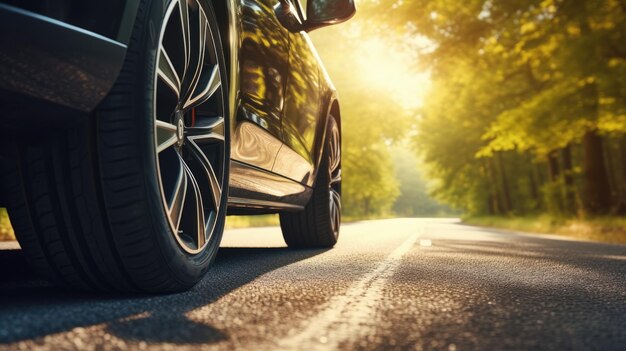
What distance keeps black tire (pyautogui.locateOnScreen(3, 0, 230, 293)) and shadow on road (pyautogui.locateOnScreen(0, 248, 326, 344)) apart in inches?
4.0

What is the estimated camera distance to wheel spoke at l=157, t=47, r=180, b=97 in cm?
204

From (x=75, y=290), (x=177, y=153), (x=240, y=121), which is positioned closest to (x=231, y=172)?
(x=240, y=121)

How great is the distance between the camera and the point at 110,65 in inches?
68.5

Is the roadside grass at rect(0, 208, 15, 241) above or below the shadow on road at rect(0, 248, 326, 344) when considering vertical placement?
above

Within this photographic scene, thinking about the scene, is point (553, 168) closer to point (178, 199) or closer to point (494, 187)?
point (494, 187)

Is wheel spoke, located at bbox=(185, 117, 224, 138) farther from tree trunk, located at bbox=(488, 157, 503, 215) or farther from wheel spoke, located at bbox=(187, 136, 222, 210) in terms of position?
tree trunk, located at bbox=(488, 157, 503, 215)

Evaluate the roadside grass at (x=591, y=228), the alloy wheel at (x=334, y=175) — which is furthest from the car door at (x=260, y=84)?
Answer: the roadside grass at (x=591, y=228)

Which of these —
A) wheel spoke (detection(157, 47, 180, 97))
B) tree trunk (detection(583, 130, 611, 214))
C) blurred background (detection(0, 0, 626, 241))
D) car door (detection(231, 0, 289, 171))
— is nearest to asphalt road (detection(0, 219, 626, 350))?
car door (detection(231, 0, 289, 171))

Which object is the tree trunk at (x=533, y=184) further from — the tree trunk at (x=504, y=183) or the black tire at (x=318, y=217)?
the black tire at (x=318, y=217)

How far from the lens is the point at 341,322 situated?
172 centimetres

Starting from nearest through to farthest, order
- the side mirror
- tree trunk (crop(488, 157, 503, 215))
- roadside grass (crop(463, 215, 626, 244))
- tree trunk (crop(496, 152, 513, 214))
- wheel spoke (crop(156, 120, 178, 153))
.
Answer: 1. wheel spoke (crop(156, 120, 178, 153))
2. the side mirror
3. roadside grass (crop(463, 215, 626, 244))
4. tree trunk (crop(496, 152, 513, 214))
5. tree trunk (crop(488, 157, 503, 215))

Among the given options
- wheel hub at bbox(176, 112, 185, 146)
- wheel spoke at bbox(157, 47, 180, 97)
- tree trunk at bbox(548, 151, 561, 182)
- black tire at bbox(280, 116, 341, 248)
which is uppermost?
tree trunk at bbox(548, 151, 561, 182)

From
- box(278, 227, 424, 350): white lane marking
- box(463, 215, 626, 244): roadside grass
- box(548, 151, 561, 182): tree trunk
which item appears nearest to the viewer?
box(278, 227, 424, 350): white lane marking

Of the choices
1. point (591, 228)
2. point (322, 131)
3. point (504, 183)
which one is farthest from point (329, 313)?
point (504, 183)
